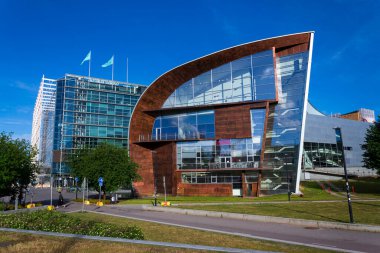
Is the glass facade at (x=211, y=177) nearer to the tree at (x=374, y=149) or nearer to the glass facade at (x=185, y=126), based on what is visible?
the glass facade at (x=185, y=126)

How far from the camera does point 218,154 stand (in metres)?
47.7

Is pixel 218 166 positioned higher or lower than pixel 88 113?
lower

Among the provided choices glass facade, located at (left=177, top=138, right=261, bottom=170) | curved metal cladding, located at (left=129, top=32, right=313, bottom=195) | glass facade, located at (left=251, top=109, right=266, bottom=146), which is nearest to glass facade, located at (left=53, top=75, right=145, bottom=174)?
curved metal cladding, located at (left=129, top=32, right=313, bottom=195)

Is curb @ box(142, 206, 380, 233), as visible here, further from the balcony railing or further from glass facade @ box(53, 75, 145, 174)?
glass facade @ box(53, 75, 145, 174)

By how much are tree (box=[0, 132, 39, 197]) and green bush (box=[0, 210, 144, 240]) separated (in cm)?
1238

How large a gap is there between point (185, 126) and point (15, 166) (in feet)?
85.8

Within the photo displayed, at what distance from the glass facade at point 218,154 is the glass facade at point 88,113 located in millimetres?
48857

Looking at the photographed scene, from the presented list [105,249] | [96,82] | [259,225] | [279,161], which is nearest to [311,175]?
[279,161]

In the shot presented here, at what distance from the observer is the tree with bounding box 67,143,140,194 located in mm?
40719

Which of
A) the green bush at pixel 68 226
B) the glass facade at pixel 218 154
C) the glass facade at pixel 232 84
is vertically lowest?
the green bush at pixel 68 226

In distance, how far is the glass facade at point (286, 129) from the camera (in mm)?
43406

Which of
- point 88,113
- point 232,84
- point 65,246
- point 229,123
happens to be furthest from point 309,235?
point 88,113

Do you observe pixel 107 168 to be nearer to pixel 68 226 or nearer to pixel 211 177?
pixel 211 177

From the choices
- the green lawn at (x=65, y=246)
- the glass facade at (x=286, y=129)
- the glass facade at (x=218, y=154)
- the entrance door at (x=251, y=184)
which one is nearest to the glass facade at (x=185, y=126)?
the glass facade at (x=218, y=154)
